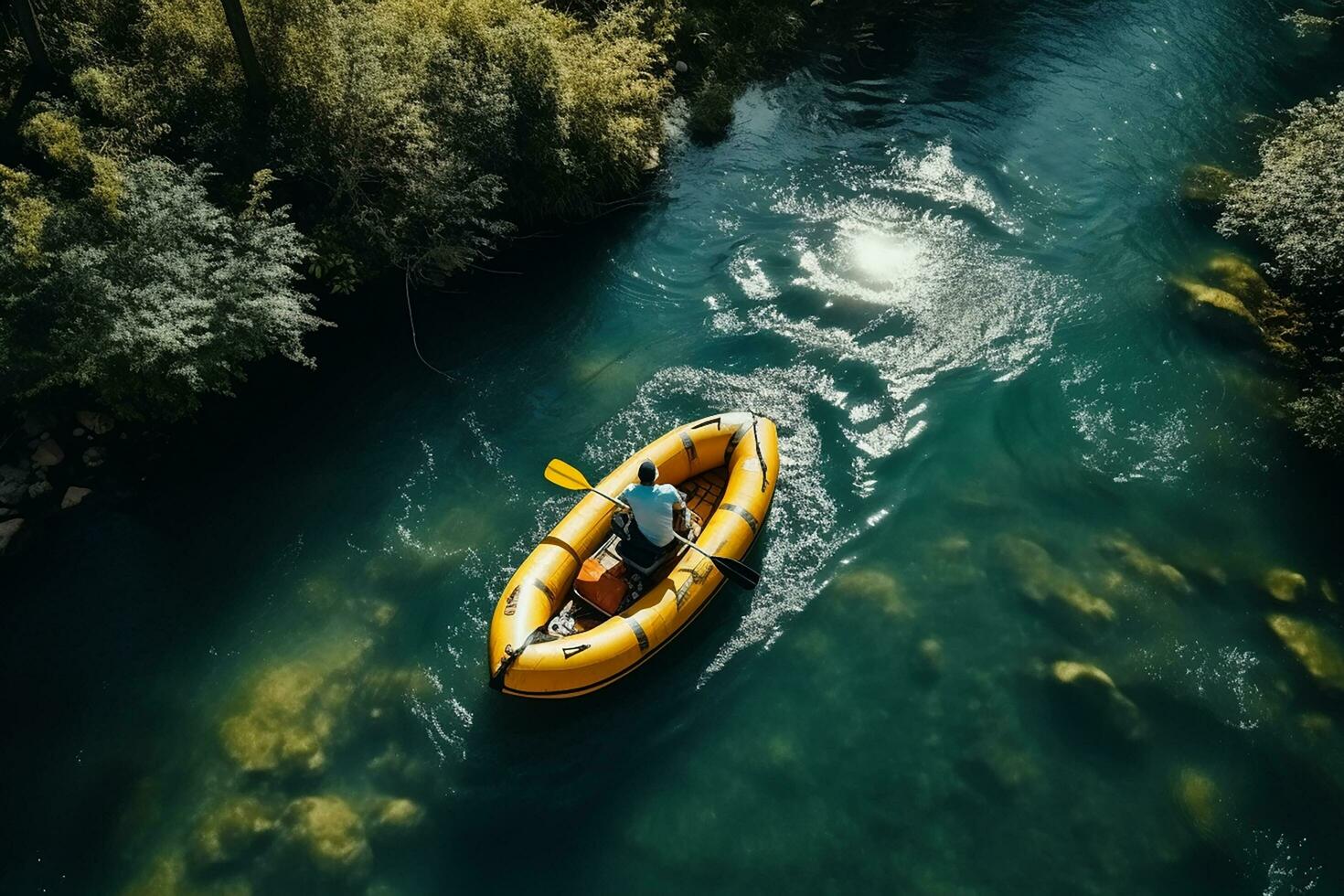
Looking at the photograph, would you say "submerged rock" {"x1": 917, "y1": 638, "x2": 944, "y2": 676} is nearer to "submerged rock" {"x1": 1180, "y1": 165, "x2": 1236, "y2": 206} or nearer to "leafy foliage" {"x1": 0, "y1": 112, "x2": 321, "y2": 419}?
"leafy foliage" {"x1": 0, "y1": 112, "x2": 321, "y2": 419}

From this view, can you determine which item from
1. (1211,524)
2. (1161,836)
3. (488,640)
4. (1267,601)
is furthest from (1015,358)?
(488,640)

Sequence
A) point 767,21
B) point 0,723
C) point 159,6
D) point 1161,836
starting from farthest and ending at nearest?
point 767,21 < point 159,6 < point 0,723 < point 1161,836

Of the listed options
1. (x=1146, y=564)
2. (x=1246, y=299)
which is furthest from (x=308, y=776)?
(x=1246, y=299)

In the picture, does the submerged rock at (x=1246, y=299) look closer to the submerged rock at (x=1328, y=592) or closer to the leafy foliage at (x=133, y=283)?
the submerged rock at (x=1328, y=592)

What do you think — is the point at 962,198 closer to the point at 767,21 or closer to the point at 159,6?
the point at 767,21

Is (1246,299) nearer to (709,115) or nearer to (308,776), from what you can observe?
(709,115)

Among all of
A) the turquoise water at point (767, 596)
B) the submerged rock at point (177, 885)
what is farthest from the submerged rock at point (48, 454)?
the submerged rock at point (177, 885)
